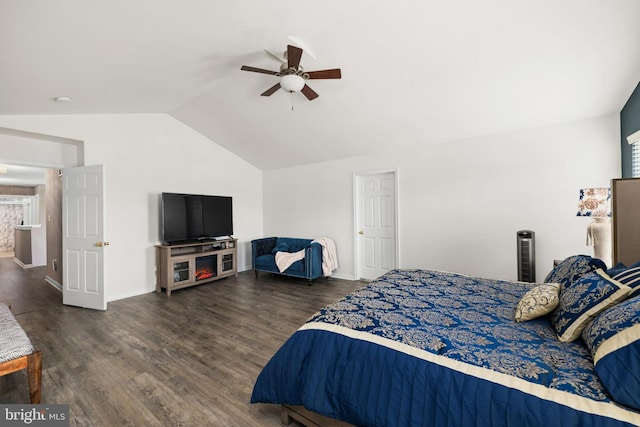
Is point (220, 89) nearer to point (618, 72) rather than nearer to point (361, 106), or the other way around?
point (361, 106)

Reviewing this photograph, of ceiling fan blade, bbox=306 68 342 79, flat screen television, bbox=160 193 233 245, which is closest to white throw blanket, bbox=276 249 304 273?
flat screen television, bbox=160 193 233 245

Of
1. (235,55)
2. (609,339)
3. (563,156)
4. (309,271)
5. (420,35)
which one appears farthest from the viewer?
(309,271)

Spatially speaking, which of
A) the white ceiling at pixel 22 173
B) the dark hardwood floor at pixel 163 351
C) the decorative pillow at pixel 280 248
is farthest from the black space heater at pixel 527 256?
the white ceiling at pixel 22 173

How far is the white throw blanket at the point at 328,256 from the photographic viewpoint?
16.5ft

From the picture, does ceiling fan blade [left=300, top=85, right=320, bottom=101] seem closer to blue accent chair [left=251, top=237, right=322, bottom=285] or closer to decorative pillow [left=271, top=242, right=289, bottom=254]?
blue accent chair [left=251, top=237, right=322, bottom=285]

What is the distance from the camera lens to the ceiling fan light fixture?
265 centimetres

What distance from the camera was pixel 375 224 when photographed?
5035mm

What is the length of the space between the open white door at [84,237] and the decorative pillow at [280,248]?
2760 mm

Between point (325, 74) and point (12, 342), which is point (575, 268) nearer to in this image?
point (325, 74)

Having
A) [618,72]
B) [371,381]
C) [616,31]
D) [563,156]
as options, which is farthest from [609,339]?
[563,156]

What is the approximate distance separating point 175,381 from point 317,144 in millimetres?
3901

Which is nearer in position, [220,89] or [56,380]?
[56,380]

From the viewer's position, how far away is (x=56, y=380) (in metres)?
2.14

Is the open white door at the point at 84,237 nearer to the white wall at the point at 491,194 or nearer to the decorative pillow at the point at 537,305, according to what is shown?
the white wall at the point at 491,194
